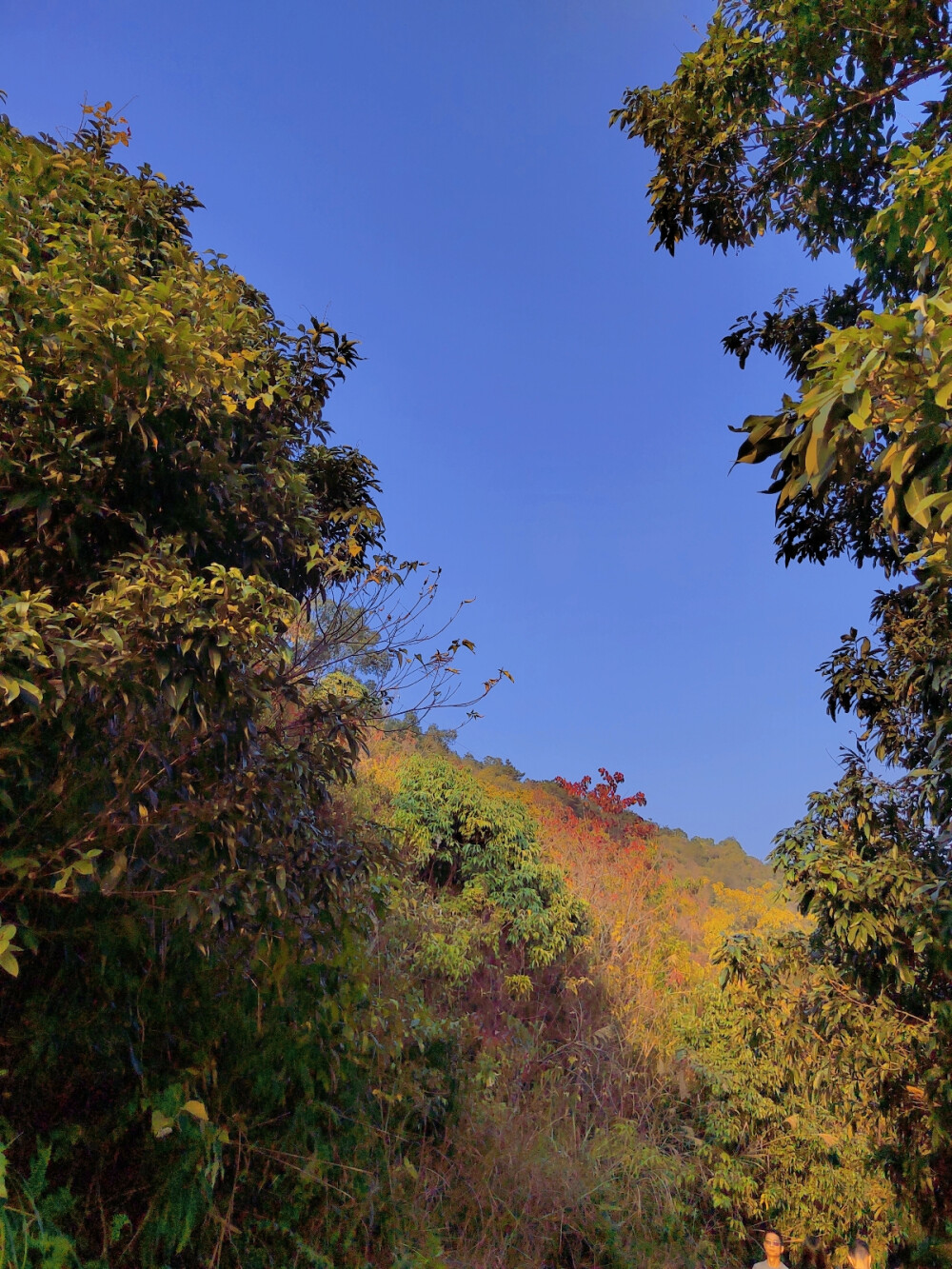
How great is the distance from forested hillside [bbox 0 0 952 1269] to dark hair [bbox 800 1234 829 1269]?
5.39 ft

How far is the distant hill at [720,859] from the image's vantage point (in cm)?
3366

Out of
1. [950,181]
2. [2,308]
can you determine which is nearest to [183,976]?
[2,308]

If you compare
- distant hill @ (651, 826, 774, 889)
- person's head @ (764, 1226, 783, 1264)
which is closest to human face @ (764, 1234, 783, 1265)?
person's head @ (764, 1226, 783, 1264)

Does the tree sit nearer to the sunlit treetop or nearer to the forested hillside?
the forested hillside

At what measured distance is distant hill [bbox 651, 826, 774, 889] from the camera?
33.7 metres

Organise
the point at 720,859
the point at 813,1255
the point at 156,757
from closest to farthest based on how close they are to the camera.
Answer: the point at 156,757
the point at 813,1255
the point at 720,859

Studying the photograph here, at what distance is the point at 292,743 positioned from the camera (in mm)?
4855

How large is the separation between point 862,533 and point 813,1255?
30.2ft

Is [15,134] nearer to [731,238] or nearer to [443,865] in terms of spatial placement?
[731,238]

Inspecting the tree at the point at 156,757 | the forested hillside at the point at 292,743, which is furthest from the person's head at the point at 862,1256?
the tree at the point at 156,757

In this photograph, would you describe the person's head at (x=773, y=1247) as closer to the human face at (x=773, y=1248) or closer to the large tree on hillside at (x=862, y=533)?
the human face at (x=773, y=1248)

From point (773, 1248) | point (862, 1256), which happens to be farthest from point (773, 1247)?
point (862, 1256)

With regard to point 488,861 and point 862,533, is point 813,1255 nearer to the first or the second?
point 488,861

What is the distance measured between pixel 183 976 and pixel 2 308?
3.58m
